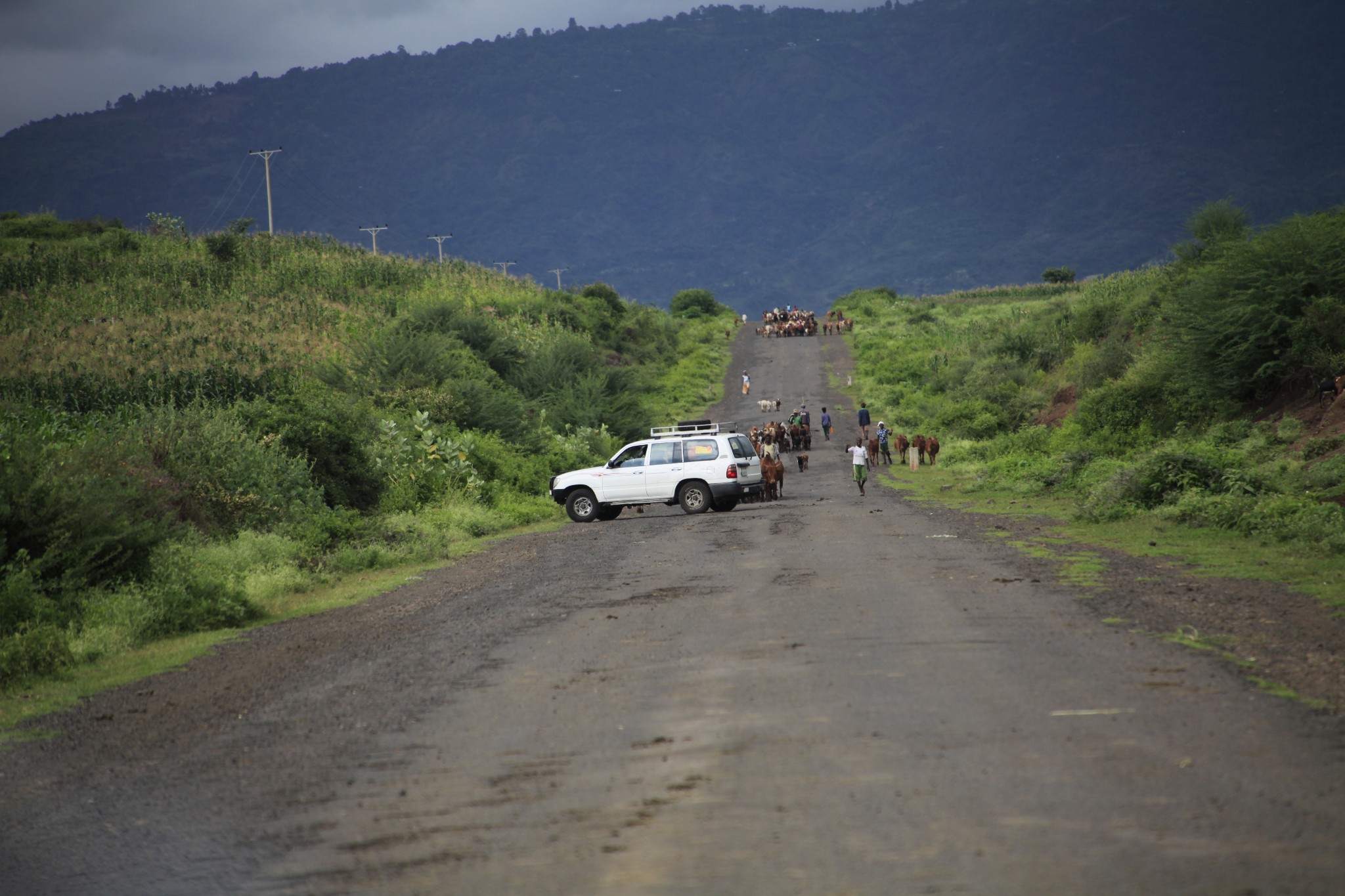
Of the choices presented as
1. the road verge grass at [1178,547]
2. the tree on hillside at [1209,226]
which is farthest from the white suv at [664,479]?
the tree on hillside at [1209,226]

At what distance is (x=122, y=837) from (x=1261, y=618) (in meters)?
9.06

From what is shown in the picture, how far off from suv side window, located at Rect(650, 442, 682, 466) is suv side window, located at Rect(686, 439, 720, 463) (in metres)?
0.20

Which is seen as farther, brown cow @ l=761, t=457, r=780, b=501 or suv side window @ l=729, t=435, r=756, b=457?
brown cow @ l=761, t=457, r=780, b=501

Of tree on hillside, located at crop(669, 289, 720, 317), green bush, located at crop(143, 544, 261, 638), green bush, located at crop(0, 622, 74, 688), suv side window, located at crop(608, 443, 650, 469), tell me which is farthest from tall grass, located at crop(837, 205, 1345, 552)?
tree on hillside, located at crop(669, 289, 720, 317)

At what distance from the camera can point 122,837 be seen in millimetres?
6281

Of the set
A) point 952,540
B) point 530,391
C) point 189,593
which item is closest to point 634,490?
point 952,540

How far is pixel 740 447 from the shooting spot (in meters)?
27.3

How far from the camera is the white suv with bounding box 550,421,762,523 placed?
2603 centimetres

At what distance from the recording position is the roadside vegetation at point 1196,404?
1831 centimetres

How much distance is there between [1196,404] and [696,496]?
1212 centimetres

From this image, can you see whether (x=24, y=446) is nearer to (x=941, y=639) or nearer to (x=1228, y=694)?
(x=941, y=639)

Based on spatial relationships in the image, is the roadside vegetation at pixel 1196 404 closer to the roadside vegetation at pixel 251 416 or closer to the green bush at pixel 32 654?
the roadside vegetation at pixel 251 416

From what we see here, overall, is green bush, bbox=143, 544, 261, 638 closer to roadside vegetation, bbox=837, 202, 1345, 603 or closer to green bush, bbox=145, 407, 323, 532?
green bush, bbox=145, 407, 323, 532

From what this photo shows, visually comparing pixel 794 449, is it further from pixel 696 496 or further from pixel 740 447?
pixel 696 496
